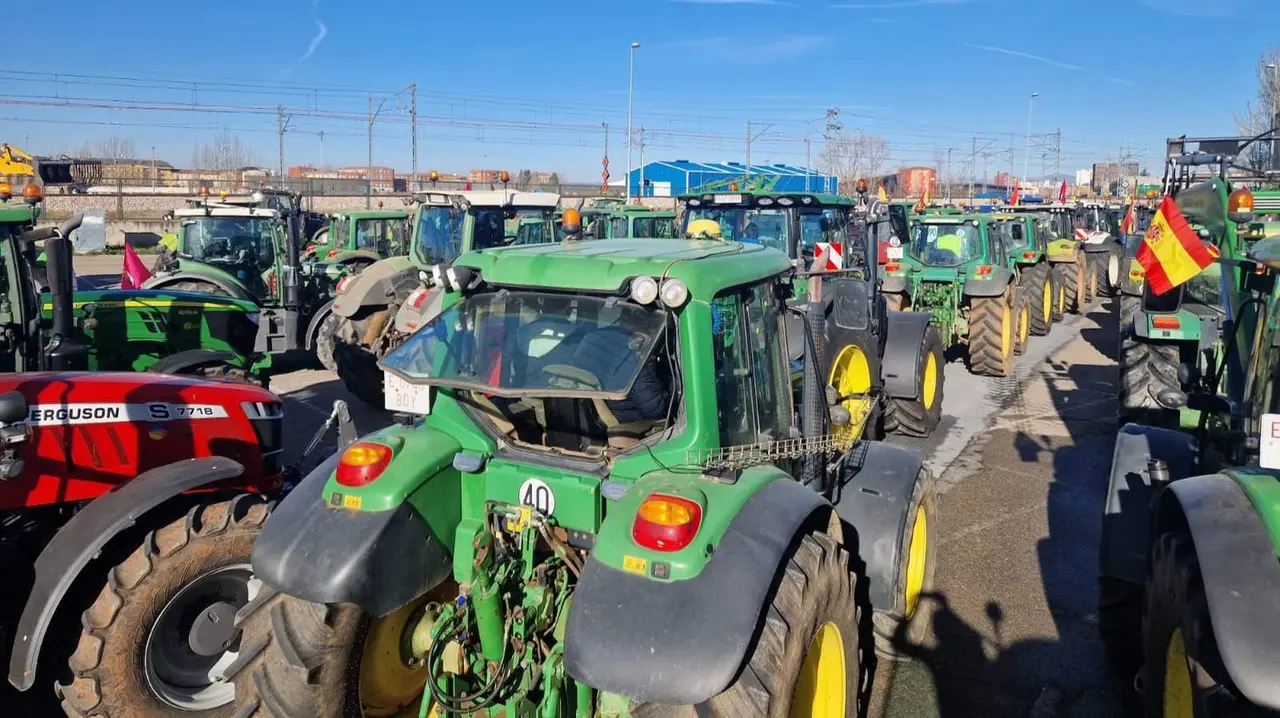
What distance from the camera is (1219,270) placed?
7598mm

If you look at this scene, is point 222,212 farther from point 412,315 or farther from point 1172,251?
point 1172,251

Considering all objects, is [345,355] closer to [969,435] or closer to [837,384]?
[837,384]

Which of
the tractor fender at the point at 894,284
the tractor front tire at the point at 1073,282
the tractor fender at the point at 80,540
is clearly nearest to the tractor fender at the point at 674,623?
the tractor fender at the point at 80,540

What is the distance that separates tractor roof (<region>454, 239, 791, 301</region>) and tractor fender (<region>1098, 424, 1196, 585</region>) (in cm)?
218

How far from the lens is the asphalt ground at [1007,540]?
166 inches

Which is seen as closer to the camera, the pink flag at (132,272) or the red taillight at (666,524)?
the red taillight at (666,524)

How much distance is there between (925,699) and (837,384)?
2899 mm

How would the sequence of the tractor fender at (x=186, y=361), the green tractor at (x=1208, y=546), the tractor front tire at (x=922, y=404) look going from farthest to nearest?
1. the tractor front tire at (x=922, y=404)
2. the tractor fender at (x=186, y=361)
3. the green tractor at (x=1208, y=546)

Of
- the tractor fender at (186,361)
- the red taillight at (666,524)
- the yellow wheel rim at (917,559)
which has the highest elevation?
the red taillight at (666,524)

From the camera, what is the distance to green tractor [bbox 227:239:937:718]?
2.61 m

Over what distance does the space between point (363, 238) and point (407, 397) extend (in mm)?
12149

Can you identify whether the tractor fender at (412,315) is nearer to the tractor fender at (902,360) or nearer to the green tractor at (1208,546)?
the tractor fender at (902,360)

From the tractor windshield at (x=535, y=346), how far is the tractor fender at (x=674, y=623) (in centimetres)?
61

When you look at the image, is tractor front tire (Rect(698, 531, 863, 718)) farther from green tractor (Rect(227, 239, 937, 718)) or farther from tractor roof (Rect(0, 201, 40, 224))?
tractor roof (Rect(0, 201, 40, 224))
